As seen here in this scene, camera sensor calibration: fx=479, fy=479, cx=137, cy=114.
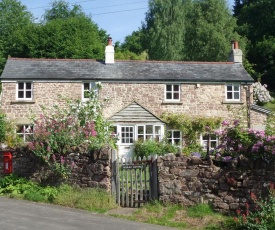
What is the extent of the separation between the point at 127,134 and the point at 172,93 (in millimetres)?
4180

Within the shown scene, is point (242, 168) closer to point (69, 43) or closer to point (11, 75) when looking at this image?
point (11, 75)

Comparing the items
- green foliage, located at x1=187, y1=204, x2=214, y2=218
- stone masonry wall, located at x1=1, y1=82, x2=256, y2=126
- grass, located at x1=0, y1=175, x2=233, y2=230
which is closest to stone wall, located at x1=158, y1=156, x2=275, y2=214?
green foliage, located at x1=187, y1=204, x2=214, y2=218

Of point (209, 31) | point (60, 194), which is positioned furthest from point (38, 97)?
point (209, 31)

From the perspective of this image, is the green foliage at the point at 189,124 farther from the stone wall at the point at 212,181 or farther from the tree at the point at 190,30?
the tree at the point at 190,30

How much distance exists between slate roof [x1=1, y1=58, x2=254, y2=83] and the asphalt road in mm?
17871

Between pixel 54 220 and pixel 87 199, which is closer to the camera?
pixel 54 220

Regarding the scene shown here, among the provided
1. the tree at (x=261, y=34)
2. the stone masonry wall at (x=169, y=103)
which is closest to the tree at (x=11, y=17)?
the tree at (x=261, y=34)

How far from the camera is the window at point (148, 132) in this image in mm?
30344

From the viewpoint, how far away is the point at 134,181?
13.8 m

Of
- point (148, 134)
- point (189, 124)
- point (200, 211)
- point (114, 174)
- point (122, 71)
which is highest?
point (122, 71)

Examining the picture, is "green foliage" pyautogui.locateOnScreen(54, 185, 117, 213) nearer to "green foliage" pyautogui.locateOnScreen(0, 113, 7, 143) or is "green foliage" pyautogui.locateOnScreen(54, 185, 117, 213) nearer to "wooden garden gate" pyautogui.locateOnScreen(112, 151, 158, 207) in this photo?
"wooden garden gate" pyautogui.locateOnScreen(112, 151, 158, 207)

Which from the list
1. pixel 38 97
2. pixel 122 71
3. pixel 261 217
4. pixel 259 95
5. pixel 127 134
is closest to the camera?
pixel 261 217

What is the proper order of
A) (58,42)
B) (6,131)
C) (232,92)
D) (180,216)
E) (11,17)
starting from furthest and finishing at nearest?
(11,17)
(58,42)
(232,92)
(6,131)
(180,216)

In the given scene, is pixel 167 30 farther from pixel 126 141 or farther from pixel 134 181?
pixel 134 181
